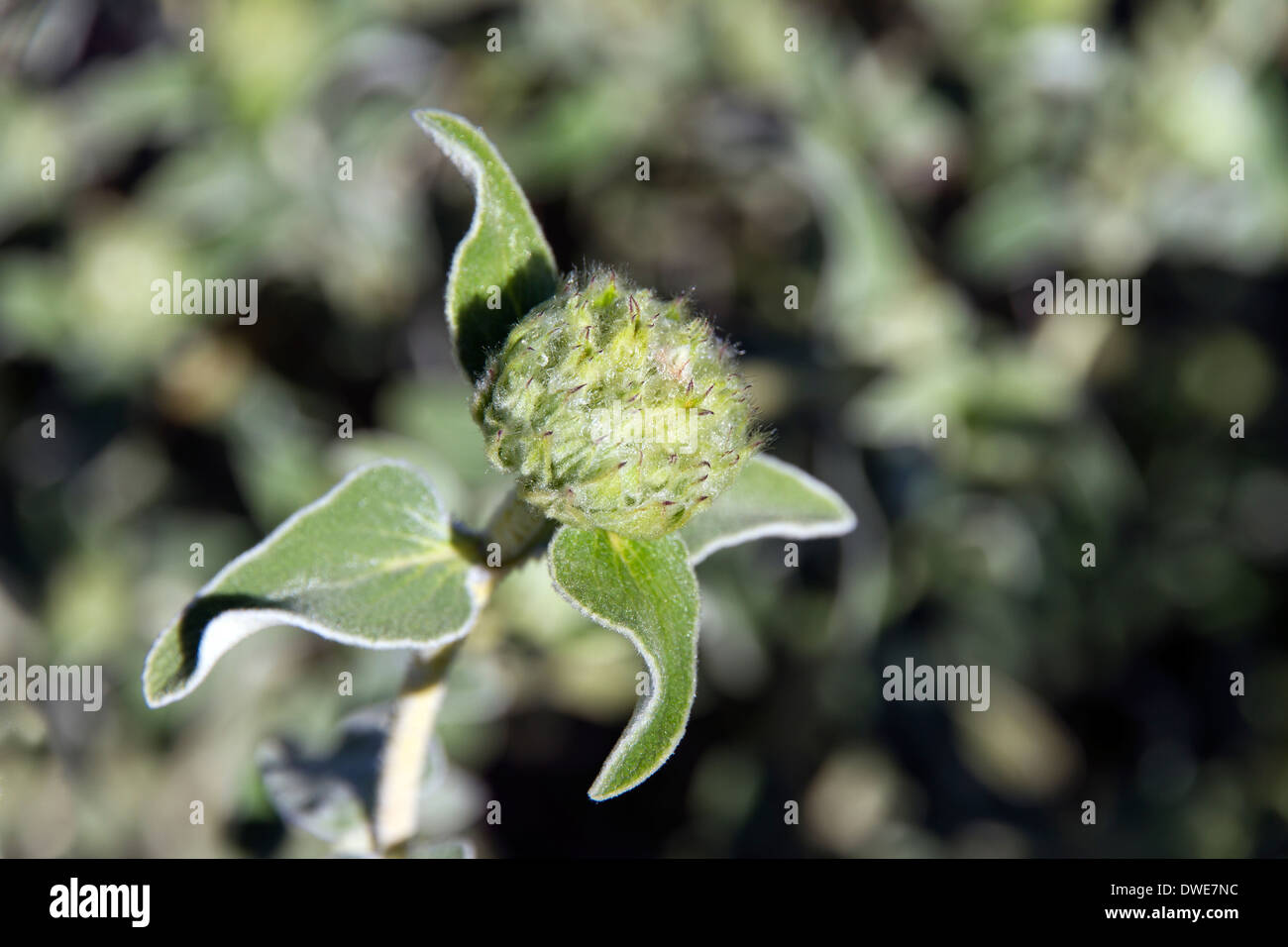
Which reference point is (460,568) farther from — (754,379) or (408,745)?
(754,379)

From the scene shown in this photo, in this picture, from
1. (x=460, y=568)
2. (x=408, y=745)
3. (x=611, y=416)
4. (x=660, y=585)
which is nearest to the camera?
(x=611, y=416)

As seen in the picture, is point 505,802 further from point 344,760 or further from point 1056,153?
point 1056,153

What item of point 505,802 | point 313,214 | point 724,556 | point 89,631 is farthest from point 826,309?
point 89,631

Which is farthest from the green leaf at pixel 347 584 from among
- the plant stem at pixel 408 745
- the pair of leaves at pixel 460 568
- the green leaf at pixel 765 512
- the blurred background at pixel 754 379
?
the blurred background at pixel 754 379

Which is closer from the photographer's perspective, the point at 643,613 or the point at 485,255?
the point at 643,613

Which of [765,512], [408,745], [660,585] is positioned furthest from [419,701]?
[765,512]

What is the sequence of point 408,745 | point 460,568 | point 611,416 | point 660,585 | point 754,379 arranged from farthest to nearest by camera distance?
point 754,379 < point 408,745 < point 460,568 < point 660,585 < point 611,416
